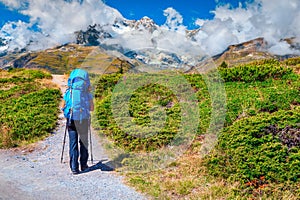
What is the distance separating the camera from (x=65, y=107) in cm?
826

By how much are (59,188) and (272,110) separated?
783 centimetres

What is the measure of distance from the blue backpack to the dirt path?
154 centimetres

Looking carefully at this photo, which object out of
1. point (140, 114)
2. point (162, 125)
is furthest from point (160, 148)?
point (140, 114)

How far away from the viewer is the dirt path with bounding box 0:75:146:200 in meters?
6.91

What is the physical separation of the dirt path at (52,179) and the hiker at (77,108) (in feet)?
1.91

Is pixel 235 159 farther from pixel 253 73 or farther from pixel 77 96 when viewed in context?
pixel 253 73

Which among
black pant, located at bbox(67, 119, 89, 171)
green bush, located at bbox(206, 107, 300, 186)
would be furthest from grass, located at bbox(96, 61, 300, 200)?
black pant, located at bbox(67, 119, 89, 171)

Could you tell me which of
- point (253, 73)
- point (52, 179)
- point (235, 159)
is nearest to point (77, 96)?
point (52, 179)

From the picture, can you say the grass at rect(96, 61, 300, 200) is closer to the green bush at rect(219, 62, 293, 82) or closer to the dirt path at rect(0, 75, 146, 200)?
the dirt path at rect(0, 75, 146, 200)

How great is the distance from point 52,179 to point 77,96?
84.2 inches

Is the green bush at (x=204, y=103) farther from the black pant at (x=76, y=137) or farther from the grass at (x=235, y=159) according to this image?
the black pant at (x=76, y=137)

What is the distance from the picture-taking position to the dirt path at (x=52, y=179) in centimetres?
691

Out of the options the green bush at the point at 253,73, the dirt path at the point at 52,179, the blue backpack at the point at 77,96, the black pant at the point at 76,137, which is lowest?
the dirt path at the point at 52,179

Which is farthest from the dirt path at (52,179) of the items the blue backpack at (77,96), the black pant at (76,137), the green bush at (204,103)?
the green bush at (204,103)
